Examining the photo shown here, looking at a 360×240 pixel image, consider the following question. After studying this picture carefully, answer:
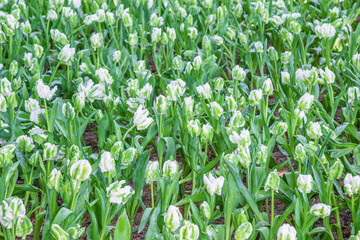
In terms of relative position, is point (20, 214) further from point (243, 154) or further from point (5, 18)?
point (5, 18)

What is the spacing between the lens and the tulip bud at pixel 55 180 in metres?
1.72

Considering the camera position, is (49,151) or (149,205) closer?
(49,151)

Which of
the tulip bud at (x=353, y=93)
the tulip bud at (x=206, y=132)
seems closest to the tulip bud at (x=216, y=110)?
the tulip bud at (x=206, y=132)

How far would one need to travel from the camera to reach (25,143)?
1.99 meters

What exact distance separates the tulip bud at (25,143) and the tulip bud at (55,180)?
0.99 feet

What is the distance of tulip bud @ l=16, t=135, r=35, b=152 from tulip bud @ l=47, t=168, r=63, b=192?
0.99 feet

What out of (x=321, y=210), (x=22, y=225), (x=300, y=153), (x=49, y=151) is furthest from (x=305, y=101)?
(x=22, y=225)

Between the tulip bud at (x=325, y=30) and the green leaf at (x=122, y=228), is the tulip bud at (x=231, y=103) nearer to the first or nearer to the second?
the green leaf at (x=122, y=228)

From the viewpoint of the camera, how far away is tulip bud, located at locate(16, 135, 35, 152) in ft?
6.50

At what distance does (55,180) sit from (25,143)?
0.32 metres

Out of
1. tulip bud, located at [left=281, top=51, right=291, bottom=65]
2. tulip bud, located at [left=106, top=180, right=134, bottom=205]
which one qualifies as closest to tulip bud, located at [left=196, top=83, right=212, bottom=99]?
tulip bud, located at [left=281, top=51, right=291, bottom=65]

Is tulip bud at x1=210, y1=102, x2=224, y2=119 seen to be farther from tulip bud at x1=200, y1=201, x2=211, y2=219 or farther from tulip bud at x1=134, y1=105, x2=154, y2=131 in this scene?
tulip bud at x1=200, y1=201, x2=211, y2=219

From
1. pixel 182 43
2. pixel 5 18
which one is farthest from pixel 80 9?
pixel 182 43

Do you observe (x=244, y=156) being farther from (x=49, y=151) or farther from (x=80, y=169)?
(x=49, y=151)
